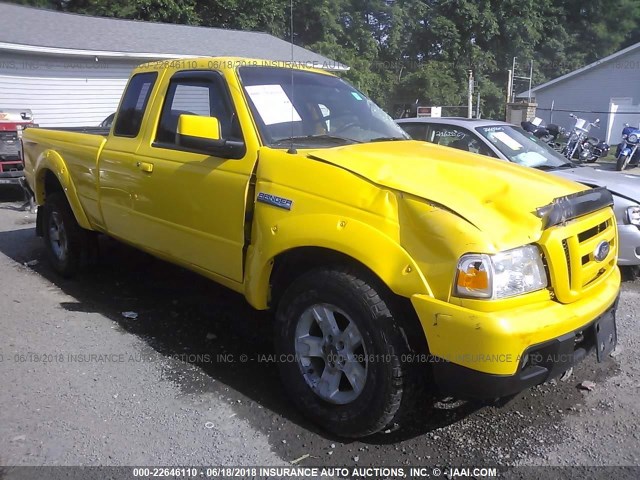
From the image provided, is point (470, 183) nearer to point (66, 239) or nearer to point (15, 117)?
point (66, 239)

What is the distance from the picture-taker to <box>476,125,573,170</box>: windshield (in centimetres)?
634

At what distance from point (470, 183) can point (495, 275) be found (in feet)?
2.03

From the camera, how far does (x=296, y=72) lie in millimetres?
4199

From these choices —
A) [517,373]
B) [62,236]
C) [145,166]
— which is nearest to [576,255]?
[517,373]

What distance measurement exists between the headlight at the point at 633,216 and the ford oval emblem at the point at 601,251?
2.55 m

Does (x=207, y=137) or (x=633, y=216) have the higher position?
(x=207, y=137)

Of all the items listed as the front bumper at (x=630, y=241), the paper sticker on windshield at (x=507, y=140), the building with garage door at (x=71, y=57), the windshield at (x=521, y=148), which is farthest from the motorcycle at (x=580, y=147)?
the front bumper at (x=630, y=241)

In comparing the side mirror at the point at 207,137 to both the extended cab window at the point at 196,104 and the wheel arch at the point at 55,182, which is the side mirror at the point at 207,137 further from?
the wheel arch at the point at 55,182

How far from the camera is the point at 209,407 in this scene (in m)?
3.46

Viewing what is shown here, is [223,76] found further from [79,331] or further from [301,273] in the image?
[79,331]

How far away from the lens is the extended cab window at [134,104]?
179 inches

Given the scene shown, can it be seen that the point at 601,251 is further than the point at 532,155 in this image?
No

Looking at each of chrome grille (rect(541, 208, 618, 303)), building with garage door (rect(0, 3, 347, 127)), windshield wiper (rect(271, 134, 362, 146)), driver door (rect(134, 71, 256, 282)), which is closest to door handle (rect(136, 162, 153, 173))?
driver door (rect(134, 71, 256, 282))

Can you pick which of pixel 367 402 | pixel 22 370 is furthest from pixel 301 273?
pixel 22 370
